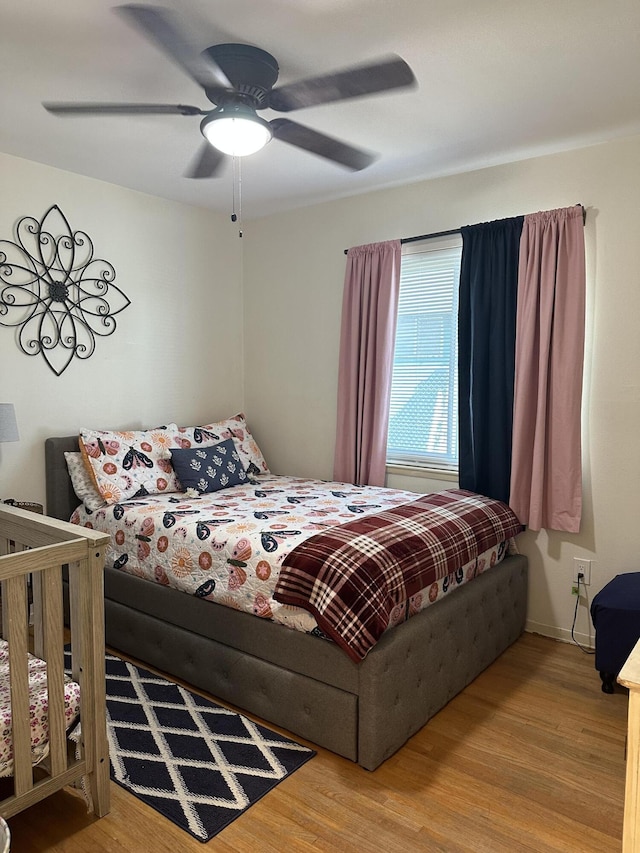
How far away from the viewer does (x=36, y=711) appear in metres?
1.83

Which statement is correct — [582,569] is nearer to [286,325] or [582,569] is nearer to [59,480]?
[286,325]

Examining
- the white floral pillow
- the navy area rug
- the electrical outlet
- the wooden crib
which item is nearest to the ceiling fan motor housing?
the wooden crib

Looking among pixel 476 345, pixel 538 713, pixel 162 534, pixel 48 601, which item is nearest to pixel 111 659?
pixel 162 534

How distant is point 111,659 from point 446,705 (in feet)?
5.30

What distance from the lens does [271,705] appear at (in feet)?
8.11

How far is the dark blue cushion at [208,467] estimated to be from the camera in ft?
11.9

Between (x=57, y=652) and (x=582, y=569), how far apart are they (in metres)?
2.56

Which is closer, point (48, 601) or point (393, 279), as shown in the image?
point (48, 601)

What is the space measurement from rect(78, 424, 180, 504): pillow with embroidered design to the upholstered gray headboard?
0.41ft

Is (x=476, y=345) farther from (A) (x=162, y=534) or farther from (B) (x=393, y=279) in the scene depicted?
(A) (x=162, y=534)

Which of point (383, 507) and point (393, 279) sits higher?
point (393, 279)

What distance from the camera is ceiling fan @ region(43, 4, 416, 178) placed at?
2107mm

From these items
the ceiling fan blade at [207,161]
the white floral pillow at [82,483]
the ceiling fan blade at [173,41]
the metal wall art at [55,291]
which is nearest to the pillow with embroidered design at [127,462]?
the white floral pillow at [82,483]

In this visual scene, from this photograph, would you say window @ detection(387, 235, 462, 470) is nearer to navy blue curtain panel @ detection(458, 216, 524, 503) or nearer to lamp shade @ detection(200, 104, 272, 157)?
navy blue curtain panel @ detection(458, 216, 524, 503)
